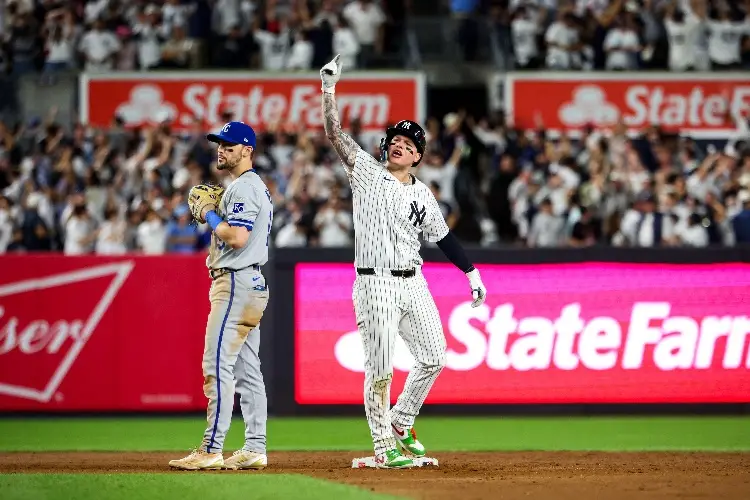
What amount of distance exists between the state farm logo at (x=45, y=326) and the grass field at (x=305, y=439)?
43 cm

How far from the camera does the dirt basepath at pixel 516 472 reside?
8.34 m

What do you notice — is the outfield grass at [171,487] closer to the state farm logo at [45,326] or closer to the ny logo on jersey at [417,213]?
the ny logo on jersey at [417,213]

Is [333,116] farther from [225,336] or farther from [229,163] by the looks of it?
[225,336]

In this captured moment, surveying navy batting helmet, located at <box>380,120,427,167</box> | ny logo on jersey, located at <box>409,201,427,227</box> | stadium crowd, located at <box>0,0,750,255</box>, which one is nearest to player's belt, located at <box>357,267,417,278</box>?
ny logo on jersey, located at <box>409,201,427,227</box>

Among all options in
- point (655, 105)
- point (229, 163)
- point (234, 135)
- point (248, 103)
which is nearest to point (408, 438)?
point (229, 163)

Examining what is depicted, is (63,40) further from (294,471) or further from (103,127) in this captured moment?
(294,471)

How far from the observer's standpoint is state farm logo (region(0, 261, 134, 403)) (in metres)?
14.7

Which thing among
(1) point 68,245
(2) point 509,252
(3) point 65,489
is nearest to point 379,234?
(3) point 65,489

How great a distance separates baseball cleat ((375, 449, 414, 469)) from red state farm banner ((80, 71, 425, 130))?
13.6 m

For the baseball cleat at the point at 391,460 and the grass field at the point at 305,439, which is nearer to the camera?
the grass field at the point at 305,439

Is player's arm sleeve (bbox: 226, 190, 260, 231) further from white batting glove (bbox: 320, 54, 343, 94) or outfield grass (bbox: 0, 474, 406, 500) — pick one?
outfield grass (bbox: 0, 474, 406, 500)

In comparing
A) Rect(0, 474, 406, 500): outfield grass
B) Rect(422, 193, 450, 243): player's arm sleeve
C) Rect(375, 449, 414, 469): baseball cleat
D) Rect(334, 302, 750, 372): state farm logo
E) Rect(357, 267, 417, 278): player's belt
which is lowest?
Rect(334, 302, 750, 372): state farm logo

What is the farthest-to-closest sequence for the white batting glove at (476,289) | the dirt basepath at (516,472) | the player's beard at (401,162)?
the white batting glove at (476,289) → the player's beard at (401,162) → the dirt basepath at (516,472)

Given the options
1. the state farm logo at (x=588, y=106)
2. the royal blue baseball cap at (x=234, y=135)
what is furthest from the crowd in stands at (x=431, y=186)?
the royal blue baseball cap at (x=234, y=135)
